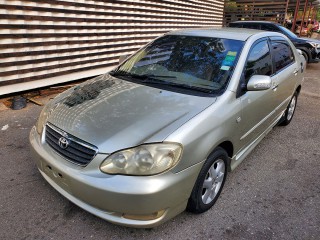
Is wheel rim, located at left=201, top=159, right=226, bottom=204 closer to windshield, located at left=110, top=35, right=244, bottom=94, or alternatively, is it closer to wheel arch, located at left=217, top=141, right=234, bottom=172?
wheel arch, located at left=217, top=141, right=234, bottom=172

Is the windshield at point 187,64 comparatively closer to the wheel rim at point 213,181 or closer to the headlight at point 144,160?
the wheel rim at point 213,181

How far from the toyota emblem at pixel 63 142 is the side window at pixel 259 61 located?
1760 millimetres

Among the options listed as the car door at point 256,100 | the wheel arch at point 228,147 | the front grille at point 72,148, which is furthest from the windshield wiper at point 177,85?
the front grille at point 72,148

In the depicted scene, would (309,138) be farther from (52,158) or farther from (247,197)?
(52,158)

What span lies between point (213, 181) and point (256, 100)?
39.6 inches

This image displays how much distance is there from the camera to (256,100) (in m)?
2.90

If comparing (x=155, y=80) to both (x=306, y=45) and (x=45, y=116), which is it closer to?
(x=45, y=116)

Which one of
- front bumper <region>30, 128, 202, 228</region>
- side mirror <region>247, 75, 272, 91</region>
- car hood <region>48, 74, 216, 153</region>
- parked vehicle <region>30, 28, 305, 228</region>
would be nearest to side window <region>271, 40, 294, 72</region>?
parked vehicle <region>30, 28, 305, 228</region>

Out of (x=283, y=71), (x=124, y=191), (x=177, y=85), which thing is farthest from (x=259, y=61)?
(x=124, y=191)

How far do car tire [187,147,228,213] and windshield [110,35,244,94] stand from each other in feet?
1.98

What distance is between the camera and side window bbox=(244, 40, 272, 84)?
285cm

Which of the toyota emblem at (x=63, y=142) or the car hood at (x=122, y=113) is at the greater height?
the car hood at (x=122, y=113)

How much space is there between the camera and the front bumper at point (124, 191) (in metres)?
1.88

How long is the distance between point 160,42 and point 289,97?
7.04 feet
